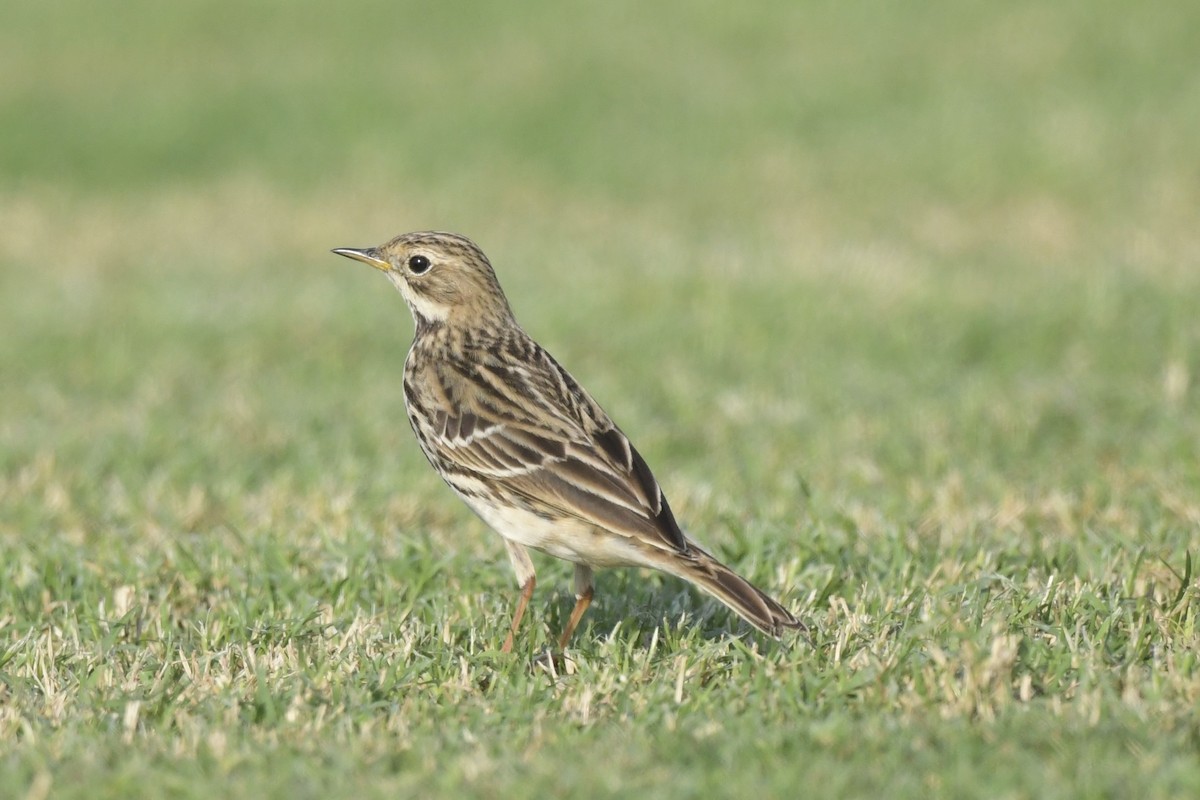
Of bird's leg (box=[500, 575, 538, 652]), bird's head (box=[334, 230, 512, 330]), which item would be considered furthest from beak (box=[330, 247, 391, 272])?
bird's leg (box=[500, 575, 538, 652])

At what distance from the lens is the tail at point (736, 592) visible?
16.9ft

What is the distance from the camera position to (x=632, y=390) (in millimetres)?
11156

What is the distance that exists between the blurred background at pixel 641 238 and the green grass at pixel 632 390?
0.21ft

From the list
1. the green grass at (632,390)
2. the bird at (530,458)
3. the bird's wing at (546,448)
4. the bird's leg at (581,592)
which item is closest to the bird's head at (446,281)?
the bird at (530,458)

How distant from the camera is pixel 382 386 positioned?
11.5m

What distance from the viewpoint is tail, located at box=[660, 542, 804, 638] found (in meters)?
5.14

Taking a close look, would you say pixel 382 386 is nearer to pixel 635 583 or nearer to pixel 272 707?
pixel 635 583

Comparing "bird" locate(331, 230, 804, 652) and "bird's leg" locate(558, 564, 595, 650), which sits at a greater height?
"bird" locate(331, 230, 804, 652)

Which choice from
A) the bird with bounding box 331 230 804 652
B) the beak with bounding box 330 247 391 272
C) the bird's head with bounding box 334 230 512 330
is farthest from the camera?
the beak with bounding box 330 247 391 272

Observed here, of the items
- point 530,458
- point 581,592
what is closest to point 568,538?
point 530,458

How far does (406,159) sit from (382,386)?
11.8m

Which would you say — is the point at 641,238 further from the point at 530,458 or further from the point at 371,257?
the point at 530,458

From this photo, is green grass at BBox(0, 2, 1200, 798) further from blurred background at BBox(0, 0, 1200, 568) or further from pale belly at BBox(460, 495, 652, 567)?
pale belly at BBox(460, 495, 652, 567)

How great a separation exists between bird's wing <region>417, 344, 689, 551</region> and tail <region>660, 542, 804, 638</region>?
0.07 meters
